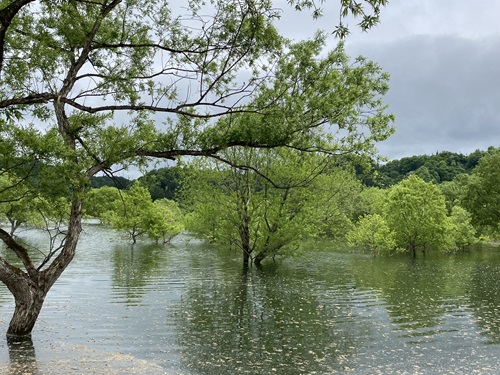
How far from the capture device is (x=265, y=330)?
589 inches

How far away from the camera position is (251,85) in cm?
1323

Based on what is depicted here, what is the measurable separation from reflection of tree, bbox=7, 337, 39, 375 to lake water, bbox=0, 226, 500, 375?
15cm

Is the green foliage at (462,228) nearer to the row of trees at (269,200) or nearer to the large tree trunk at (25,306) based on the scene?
the row of trees at (269,200)

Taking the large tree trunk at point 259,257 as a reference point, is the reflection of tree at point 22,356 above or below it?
below

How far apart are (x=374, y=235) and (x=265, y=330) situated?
34.1m

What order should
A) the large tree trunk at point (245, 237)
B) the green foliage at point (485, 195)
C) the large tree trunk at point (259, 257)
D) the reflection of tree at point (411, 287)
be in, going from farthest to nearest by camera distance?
the green foliage at point (485, 195) < the large tree trunk at point (259, 257) < the large tree trunk at point (245, 237) < the reflection of tree at point (411, 287)

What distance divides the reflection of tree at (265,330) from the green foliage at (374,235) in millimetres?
23506

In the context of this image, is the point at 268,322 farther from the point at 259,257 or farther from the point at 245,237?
the point at 259,257

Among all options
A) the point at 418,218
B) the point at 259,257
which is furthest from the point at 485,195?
the point at 259,257

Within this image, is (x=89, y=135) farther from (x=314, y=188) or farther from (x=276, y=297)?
(x=314, y=188)

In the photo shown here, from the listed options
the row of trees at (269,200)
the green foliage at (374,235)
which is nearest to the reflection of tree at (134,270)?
the row of trees at (269,200)

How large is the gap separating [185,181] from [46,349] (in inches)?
914

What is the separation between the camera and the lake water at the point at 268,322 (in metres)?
11.5

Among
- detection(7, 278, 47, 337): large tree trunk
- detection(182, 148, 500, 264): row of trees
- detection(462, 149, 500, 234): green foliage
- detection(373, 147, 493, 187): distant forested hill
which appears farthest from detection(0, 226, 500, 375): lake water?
detection(373, 147, 493, 187): distant forested hill
